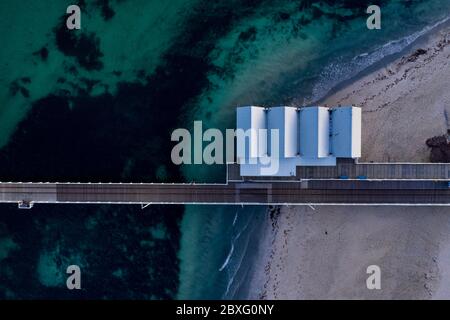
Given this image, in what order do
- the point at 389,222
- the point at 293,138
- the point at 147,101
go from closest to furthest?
the point at 293,138 → the point at 389,222 → the point at 147,101

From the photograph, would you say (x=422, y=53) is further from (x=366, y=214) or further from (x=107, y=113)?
(x=107, y=113)

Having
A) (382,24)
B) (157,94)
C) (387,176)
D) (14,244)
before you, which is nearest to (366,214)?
(387,176)

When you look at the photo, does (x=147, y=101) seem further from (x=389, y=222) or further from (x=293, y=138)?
(x=389, y=222)

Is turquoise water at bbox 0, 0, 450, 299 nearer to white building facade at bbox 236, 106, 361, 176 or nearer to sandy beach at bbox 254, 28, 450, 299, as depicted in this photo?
sandy beach at bbox 254, 28, 450, 299

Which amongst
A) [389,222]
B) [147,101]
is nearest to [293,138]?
[389,222]

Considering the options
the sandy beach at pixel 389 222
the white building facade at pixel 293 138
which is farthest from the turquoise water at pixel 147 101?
the white building facade at pixel 293 138

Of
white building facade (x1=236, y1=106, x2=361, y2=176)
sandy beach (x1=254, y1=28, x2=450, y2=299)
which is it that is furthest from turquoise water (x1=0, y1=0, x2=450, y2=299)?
white building facade (x1=236, y1=106, x2=361, y2=176)
